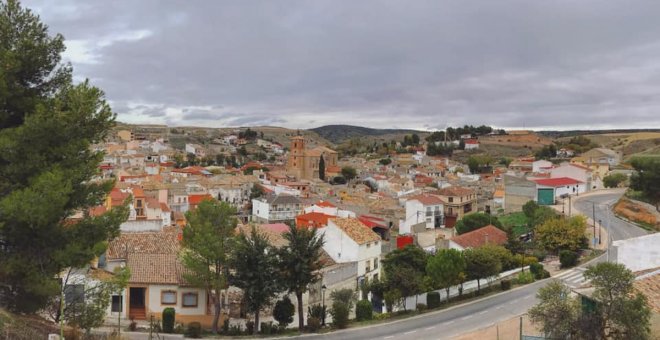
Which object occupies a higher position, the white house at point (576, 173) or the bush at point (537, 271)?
the white house at point (576, 173)

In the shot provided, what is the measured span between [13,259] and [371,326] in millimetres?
15716

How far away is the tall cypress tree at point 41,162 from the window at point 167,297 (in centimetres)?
1044

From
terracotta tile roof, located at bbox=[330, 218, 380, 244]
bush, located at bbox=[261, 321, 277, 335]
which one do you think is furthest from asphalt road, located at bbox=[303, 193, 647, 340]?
terracotta tile roof, located at bbox=[330, 218, 380, 244]

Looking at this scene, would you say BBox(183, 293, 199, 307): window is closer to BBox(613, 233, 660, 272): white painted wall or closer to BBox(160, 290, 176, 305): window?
BBox(160, 290, 176, 305): window

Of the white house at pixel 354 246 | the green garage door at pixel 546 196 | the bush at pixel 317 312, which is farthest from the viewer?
the green garage door at pixel 546 196

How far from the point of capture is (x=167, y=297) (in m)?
25.9

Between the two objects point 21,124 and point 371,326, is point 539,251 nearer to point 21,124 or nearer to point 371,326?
point 371,326

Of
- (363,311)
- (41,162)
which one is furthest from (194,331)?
(41,162)

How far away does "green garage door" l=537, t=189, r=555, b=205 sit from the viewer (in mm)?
64875

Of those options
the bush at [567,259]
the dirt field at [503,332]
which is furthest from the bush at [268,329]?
the bush at [567,259]

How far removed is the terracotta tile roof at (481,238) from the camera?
4222 cm

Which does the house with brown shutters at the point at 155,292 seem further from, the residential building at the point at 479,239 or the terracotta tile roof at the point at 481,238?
the terracotta tile roof at the point at 481,238

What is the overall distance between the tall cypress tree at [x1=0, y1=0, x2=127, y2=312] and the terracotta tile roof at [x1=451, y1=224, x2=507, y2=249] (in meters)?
30.9

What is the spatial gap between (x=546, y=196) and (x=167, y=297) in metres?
50.4
